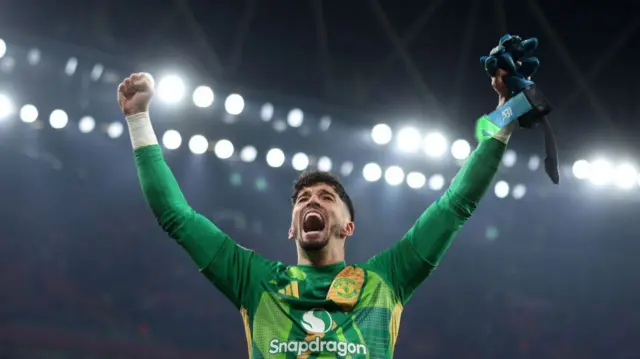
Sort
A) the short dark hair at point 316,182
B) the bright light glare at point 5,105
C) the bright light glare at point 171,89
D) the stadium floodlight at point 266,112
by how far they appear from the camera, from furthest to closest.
Answer: the stadium floodlight at point 266,112 < the bright light glare at point 171,89 < the bright light glare at point 5,105 < the short dark hair at point 316,182

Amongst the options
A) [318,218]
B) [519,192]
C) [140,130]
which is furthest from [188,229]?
[519,192]

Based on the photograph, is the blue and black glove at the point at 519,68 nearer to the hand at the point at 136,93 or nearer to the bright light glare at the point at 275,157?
the hand at the point at 136,93

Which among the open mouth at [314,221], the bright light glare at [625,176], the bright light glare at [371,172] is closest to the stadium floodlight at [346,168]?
the bright light glare at [371,172]

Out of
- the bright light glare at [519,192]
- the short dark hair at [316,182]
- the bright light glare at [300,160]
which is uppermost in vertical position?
the bright light glare at [300,160]

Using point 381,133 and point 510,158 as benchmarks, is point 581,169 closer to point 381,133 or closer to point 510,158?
point 510,158

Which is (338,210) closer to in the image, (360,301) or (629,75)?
(360,301)

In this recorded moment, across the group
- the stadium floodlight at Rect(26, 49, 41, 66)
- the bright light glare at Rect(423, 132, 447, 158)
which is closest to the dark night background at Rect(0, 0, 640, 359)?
the stadium floodlight at Rect(26, 49, 41, 66)

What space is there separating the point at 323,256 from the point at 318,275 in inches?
3.8

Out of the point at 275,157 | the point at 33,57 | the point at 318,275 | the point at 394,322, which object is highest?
the point at 33,57

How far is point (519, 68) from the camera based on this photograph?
8.61 feet

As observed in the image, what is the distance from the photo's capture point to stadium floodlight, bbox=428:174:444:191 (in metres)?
8.79

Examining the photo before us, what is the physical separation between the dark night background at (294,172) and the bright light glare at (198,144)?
0.13m

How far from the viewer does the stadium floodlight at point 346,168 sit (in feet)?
28.1

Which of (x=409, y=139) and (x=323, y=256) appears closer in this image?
(x=323, y=256)
